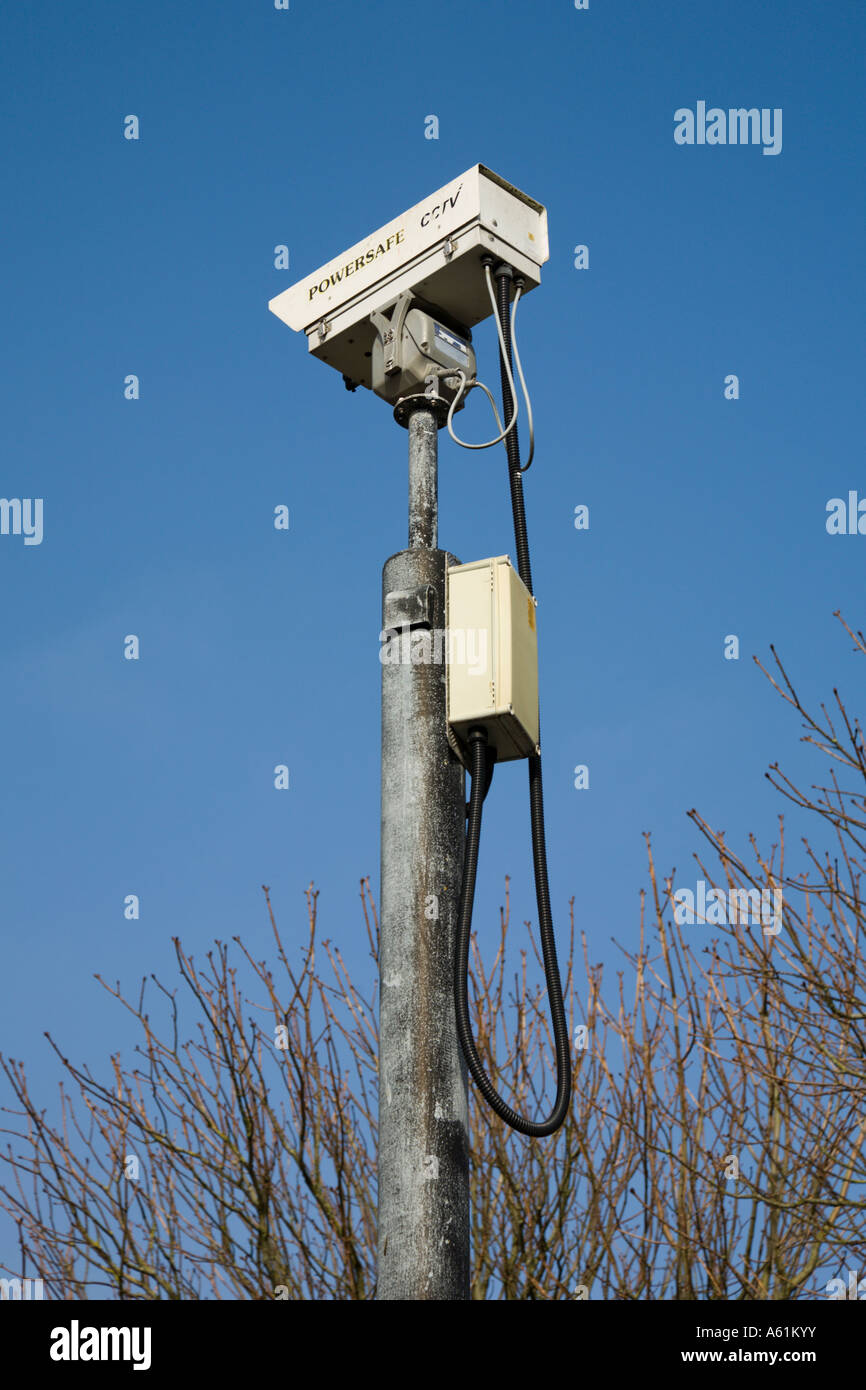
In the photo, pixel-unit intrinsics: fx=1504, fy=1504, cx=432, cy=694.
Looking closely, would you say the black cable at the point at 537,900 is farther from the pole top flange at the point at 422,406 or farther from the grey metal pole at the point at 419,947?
the pole top flange at the point at 422,406

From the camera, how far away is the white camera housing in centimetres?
400

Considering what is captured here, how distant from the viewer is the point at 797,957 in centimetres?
716

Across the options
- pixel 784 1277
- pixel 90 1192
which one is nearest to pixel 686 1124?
pixel 784 1277

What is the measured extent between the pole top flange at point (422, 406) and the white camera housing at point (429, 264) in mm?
277

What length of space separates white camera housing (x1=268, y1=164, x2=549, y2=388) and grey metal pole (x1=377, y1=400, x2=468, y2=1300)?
2.08ft

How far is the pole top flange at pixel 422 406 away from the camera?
3996 mm

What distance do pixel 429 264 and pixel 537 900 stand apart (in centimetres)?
176

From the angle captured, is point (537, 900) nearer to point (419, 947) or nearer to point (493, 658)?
point (419, 947)

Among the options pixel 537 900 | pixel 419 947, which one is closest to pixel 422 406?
pixel 537 900

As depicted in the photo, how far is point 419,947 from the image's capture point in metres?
3.21

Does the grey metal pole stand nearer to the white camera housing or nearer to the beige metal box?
the beige metal box
